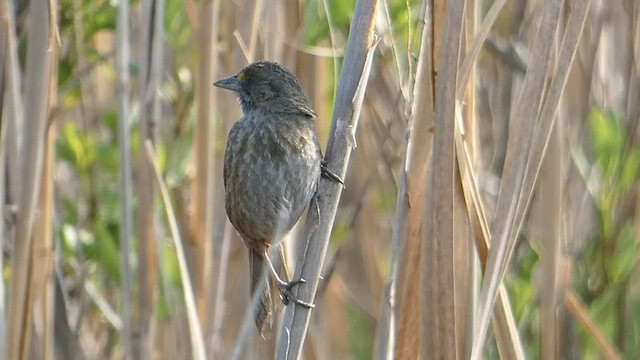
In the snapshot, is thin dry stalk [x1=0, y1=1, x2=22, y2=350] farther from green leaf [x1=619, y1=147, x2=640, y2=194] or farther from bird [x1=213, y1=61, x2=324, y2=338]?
green leaf [x1=619, y1=147, x2=640, y2=194]

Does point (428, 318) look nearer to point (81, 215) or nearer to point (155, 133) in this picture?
point (155, 133)

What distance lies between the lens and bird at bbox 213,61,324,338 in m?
2.15

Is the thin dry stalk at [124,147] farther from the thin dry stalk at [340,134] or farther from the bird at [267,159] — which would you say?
the thin dry stalk at [340,134]

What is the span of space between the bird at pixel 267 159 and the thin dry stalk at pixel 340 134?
1.01 ft

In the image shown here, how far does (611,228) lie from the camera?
2.55 metres

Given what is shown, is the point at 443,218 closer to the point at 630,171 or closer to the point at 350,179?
the point at 630,171

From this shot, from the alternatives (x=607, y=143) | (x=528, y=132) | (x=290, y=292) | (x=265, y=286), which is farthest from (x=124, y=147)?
(x=607, y=143)

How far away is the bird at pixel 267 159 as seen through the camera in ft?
7.06

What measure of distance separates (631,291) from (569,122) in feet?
1.73

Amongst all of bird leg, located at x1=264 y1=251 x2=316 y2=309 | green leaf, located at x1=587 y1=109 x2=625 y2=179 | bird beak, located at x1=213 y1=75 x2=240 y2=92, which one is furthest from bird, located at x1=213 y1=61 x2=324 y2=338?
green leaf, located at x1=587 y1=109 x2=625 y2=179

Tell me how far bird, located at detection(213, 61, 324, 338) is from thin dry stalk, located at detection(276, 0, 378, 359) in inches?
12.2

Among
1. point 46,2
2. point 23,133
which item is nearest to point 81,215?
point 23,133

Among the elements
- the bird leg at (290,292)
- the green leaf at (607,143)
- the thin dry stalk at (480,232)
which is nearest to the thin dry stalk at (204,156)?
the bird leg at (290,292)

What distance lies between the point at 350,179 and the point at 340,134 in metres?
1.45
